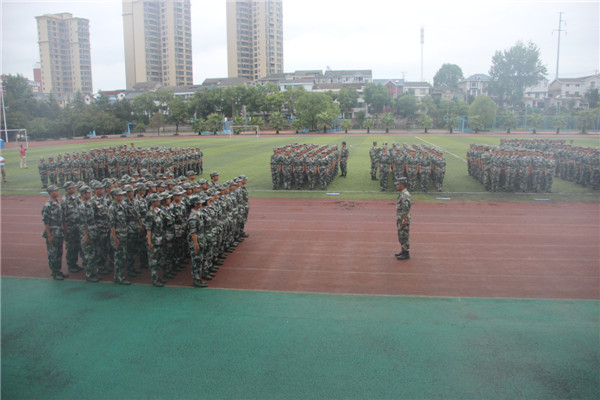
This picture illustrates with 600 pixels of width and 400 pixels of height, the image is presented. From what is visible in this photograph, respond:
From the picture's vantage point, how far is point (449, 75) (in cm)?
8750

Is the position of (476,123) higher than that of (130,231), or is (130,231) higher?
(476,123)

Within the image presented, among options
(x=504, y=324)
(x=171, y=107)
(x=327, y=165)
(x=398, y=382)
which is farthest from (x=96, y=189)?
(x=171, y=107)

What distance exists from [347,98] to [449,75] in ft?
117

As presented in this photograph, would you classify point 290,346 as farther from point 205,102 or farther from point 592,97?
point 592,97

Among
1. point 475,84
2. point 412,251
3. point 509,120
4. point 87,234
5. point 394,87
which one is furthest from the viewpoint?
point 475,84

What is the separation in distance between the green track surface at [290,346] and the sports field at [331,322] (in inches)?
0.8

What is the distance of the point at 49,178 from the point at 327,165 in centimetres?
1167

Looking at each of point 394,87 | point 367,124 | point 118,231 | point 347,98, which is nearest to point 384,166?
point 118,231

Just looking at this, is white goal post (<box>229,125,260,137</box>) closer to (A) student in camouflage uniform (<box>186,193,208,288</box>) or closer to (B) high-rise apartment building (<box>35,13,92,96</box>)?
(B) high-rise apartment building (<box>35,13,92,96</box>)

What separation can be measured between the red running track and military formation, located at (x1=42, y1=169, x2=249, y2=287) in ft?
1.17

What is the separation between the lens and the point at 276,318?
5.70 meters

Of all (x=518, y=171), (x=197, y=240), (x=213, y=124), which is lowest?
(x=197, y=240)

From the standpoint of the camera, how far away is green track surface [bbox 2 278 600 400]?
4.16m

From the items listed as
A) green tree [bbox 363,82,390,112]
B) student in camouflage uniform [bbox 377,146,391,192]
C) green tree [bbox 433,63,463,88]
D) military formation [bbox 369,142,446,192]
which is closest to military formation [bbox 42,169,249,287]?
student in camouflage uniform [bbox 377,146,391,192]
